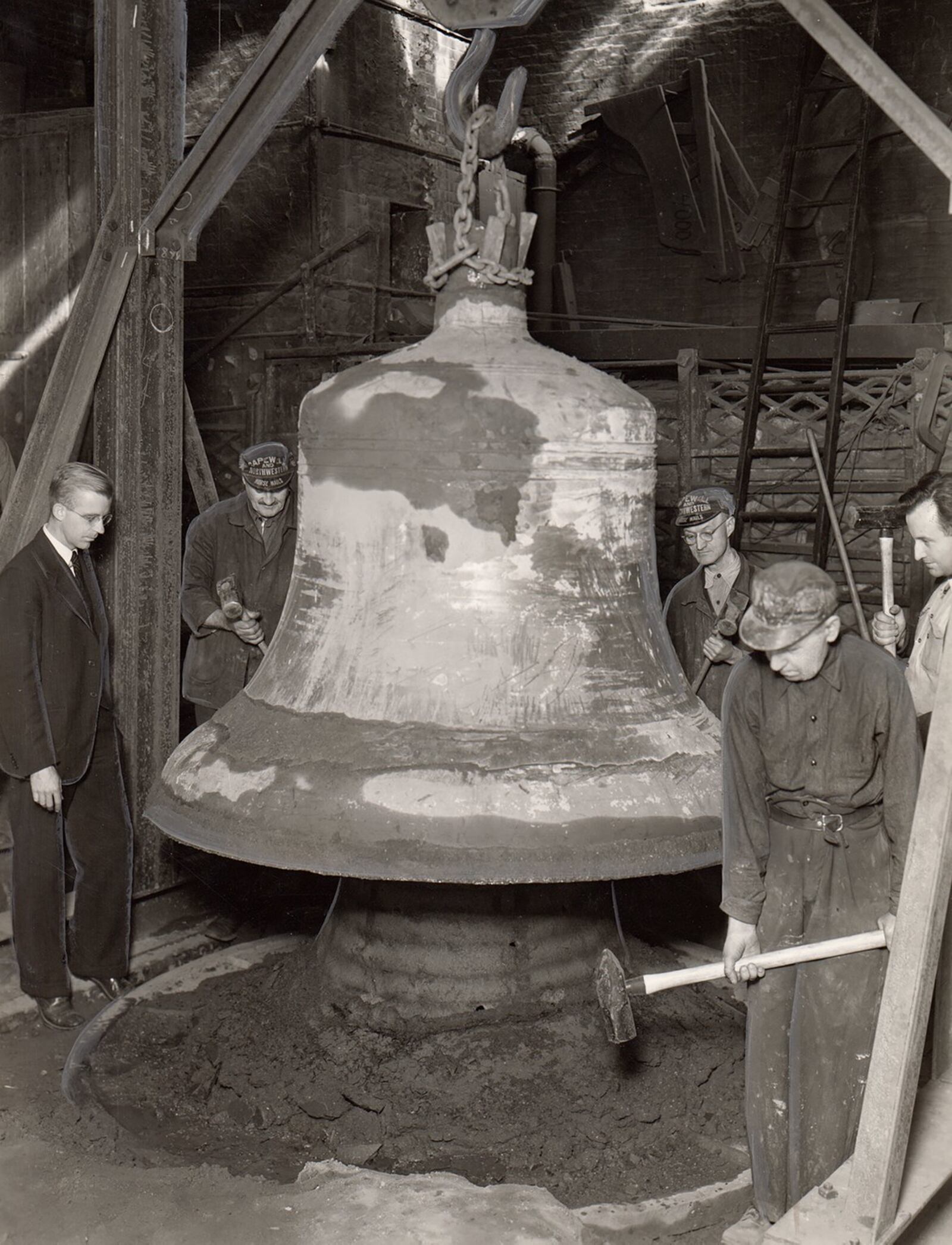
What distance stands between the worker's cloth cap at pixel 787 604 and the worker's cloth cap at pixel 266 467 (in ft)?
9.82

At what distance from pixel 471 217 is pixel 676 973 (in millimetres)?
2288

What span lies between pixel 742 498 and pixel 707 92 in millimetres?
5256

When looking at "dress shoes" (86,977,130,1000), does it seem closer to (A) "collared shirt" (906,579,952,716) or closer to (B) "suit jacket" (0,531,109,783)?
(B) "suit jacket" (0,531,109,783)

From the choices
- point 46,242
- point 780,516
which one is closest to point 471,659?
point 780,516

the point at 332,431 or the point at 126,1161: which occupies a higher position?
the point at 332,431

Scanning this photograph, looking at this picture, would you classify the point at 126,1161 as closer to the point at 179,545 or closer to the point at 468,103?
the point at 179,545

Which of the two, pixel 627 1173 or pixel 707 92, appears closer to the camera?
pixel 627 1173

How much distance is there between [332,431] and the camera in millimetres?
4188

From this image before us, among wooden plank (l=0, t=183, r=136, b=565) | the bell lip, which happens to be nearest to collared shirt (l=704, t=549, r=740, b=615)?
the bell lip

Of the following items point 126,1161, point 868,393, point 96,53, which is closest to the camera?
point 126,1161

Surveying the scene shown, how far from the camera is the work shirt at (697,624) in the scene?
5.80 metres

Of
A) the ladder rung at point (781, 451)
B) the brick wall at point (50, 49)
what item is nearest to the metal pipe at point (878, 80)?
the ladder rung at point (781, 451)

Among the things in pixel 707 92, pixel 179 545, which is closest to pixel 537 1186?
pixel 179 545

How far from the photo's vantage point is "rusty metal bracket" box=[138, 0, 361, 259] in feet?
15.9
